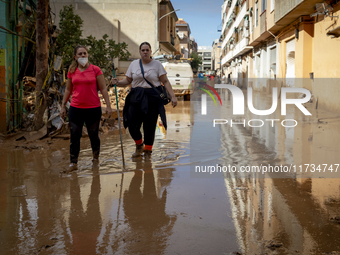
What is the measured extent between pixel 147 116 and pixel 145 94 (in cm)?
39

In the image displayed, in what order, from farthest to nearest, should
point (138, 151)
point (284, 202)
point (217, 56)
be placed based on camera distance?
point (217, 56), point (138, 151), point (284, 202)

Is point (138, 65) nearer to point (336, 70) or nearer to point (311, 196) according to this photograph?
point (311, 196)

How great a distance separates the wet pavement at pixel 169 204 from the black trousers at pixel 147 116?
0.43 m

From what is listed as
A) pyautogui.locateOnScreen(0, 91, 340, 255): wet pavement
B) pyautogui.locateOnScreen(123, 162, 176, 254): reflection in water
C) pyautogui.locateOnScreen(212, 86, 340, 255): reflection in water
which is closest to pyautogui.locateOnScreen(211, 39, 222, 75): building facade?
pyautogui.locateOnScreen(212, 86, 340, 255): reflection in water

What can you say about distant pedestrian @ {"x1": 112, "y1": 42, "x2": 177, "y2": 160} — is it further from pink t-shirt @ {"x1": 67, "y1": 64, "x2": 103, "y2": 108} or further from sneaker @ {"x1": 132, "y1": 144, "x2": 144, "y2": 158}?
pink t-shirt @ {"x1": 67, "y1": 64, "x2": 103, "y2": 108}

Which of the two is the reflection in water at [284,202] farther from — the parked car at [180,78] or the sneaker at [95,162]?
the parked car at [180,78]

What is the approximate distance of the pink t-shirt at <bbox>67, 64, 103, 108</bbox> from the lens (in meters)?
5.25

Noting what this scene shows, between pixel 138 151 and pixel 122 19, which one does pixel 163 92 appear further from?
pixel 122 19

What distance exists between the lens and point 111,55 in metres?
20.5

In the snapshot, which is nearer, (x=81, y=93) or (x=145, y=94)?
(x=81, y=93)

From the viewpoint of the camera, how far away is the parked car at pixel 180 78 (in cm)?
2094

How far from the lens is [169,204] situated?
3740 millimetres

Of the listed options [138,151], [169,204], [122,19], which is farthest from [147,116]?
[122,19]

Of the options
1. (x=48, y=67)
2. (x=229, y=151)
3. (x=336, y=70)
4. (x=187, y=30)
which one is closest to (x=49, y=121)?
(x=48, y=67)
